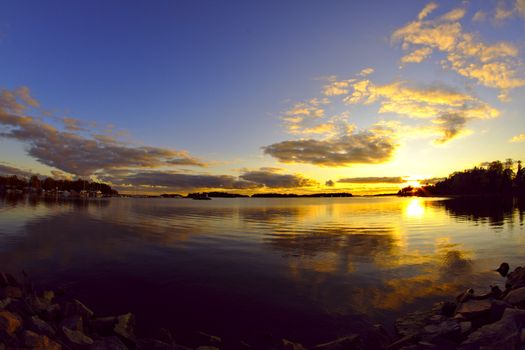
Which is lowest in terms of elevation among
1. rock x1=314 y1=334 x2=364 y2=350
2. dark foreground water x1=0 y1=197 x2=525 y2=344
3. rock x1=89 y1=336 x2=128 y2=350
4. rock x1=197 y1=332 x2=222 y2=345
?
rock x1=197 y1=332 x2=222 y2=345

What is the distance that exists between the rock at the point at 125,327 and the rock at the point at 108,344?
0.71m

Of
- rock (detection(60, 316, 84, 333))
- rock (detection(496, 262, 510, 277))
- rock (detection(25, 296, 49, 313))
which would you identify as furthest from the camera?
rock (detection(496, 262, 510, 277))

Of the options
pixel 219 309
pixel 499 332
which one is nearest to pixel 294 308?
pixel 219 309

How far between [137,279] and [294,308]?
11004 mm

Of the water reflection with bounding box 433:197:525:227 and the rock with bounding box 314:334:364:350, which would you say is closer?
the rock with bounding box 314:334:364:350

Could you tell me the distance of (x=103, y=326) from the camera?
41.4 ft

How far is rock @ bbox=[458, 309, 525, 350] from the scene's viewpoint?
9.55 m

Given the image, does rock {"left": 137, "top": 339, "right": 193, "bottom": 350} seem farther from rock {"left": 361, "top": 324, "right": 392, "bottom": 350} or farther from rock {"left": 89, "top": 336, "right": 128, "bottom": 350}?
rock {"left": 361, "top": 324, "right": 392, "bottom": 350}

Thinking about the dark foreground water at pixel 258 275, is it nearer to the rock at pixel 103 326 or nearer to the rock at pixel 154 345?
the rock at pixel 103 326

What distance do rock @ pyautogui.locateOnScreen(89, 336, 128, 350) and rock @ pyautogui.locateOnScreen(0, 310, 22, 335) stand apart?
2.72m

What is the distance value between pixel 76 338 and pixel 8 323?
2.29 meters

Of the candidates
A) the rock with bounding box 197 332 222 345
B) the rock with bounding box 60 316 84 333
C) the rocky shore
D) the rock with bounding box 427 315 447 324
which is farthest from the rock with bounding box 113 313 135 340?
the rock with bounding box 427 315 447 324

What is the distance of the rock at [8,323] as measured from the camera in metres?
10.4

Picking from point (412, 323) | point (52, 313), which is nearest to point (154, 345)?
point (52, 313)
